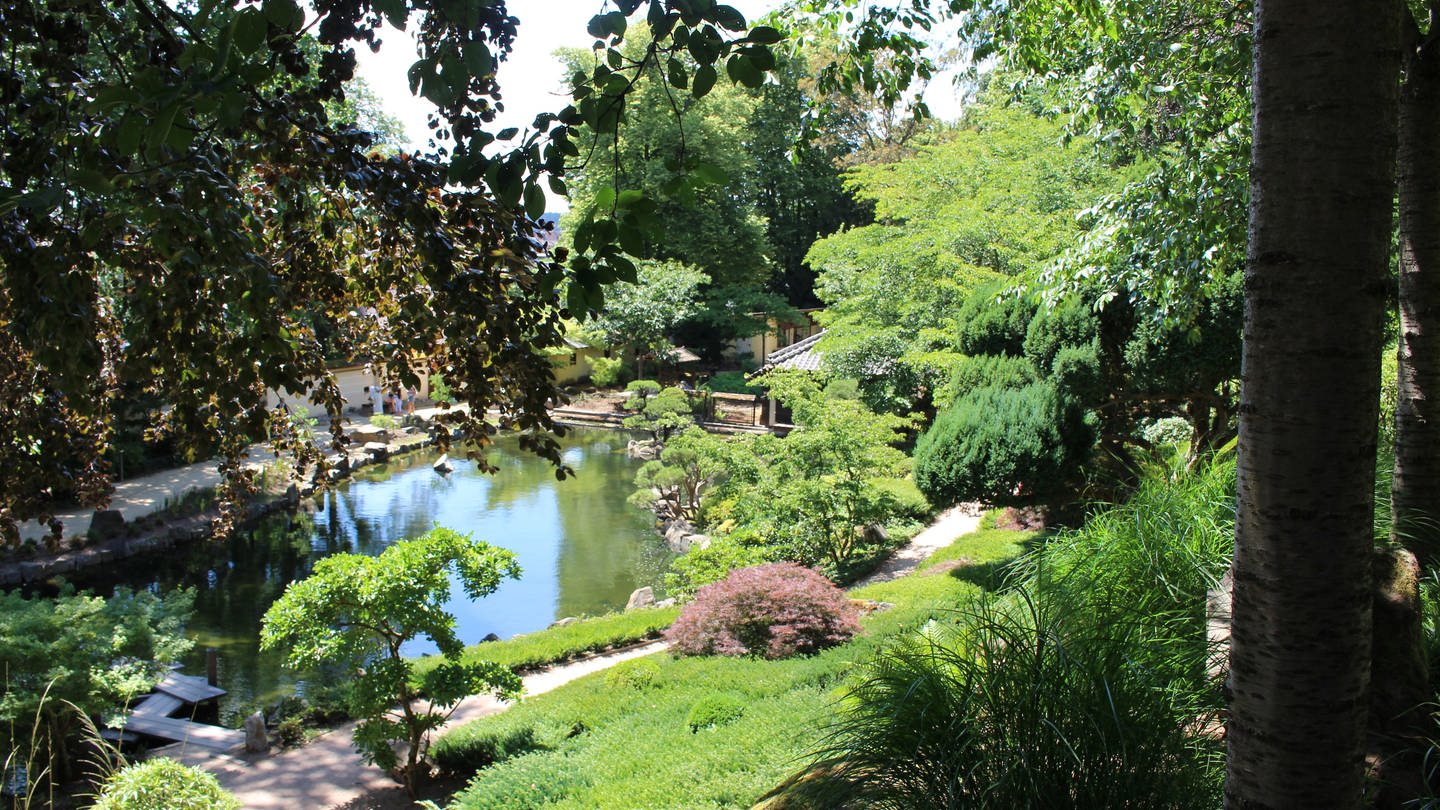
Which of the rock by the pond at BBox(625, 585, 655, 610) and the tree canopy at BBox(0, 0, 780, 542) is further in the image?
the rock by the pond at BBox(625, 585, 655, 610)

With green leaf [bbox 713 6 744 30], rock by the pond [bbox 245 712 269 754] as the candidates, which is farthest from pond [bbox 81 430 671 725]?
green leaf [bbox 713 6 744 30]

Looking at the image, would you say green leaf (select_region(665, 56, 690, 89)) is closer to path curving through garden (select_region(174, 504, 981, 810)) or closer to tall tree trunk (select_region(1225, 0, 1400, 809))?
tall tree trunk (select_region(1225, 0, 1400, 809))

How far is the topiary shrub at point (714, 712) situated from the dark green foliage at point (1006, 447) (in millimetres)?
4977

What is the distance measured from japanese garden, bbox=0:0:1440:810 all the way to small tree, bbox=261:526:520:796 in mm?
42

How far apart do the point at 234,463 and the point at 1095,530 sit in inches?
162

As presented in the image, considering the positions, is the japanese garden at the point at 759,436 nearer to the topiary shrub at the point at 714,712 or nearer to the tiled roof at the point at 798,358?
the topiary shrub at the point at 714,712

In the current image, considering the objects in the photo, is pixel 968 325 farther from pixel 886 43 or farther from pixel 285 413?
pixel 285 413

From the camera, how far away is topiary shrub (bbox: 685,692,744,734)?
6395 mm

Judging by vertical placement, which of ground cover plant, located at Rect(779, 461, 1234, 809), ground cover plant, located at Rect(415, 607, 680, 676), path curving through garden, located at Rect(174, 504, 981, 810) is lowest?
path curving through garden, located at Rect(174, 504, 981, 810)

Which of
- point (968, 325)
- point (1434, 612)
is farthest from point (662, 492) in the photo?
point (1434, 612)

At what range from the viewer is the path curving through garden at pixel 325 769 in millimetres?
7809

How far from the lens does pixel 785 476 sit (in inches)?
541

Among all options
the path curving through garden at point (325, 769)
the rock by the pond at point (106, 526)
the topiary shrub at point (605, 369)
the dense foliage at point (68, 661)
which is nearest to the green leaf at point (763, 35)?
the path curving through garden at point (325, 769)

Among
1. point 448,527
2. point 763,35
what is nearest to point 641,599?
point 448,527
